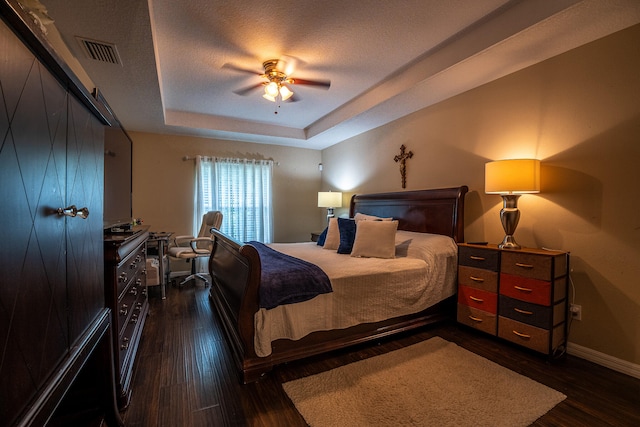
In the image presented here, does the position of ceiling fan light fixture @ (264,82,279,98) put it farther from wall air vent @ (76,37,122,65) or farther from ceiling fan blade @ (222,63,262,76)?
wall air vent @ (76,37,122,65)

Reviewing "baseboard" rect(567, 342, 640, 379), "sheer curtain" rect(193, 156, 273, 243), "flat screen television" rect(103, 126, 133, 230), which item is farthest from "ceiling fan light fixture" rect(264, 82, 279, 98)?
"baseboard" rect(567, 342, 640, 379)

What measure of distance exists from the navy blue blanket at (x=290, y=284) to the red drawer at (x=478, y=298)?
1422 millimetres

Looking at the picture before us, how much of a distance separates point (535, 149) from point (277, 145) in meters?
4.18

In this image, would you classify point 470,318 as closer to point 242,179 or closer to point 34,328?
point 34,328

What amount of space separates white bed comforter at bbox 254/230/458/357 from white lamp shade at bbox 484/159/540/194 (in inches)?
33.0

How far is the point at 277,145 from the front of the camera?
18.5 ft

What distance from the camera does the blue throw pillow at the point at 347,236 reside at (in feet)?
10.8

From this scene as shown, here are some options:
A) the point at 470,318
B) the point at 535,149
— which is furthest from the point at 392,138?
the point at 470,318

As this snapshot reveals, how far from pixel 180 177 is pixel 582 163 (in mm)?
5188

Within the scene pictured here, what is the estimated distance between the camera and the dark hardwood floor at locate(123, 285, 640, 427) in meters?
1.64

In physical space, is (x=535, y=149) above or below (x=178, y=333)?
above

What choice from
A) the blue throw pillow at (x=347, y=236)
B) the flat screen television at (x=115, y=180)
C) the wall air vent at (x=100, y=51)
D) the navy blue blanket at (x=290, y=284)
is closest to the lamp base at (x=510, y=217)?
A: the blue throw pillow at (x=347, y=236)

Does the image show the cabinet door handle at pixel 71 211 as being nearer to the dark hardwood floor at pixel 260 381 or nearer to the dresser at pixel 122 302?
the dresser at pixel 122 302

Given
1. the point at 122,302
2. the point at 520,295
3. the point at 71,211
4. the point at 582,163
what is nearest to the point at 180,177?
the point at 122,302
